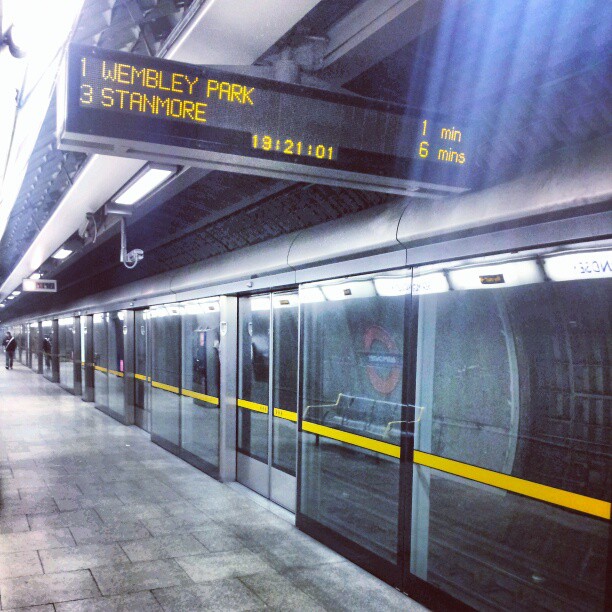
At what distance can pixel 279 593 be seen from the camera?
13.0 ft

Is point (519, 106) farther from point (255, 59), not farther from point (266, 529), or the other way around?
point (266, 529)

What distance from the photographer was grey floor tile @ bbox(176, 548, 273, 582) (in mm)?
4232

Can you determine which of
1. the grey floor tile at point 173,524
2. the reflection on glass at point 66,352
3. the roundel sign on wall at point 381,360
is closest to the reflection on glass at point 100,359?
the reflection on glass at point 66,352

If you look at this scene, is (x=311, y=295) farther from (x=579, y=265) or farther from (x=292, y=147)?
(x=292, y=147)

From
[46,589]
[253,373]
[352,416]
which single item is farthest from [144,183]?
[46,589]

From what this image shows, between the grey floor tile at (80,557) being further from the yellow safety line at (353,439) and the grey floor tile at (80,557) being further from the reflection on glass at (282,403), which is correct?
the reflection on glass at (282,403)

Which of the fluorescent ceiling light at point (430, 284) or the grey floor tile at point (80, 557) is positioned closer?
the fluorescent ceiling light at point (430, 284)

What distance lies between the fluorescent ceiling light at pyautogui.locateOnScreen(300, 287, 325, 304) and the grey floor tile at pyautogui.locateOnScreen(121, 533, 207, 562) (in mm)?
2204

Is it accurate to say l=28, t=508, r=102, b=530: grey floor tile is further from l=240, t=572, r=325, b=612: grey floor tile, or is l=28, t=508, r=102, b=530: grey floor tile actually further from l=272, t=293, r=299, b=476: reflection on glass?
l=240, t=572, r=325, b=612: grey floor tile

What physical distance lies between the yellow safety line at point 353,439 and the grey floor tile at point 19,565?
7.53 ft

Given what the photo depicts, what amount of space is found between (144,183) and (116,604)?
3086 mm

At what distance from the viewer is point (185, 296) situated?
8031 mm

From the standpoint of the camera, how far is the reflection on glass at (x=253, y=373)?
22.0 ft

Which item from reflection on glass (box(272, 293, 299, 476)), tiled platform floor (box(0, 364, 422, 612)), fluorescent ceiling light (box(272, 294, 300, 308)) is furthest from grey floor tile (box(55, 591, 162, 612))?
fluorescent ceiling light (box(272, 294, 300, 308))
